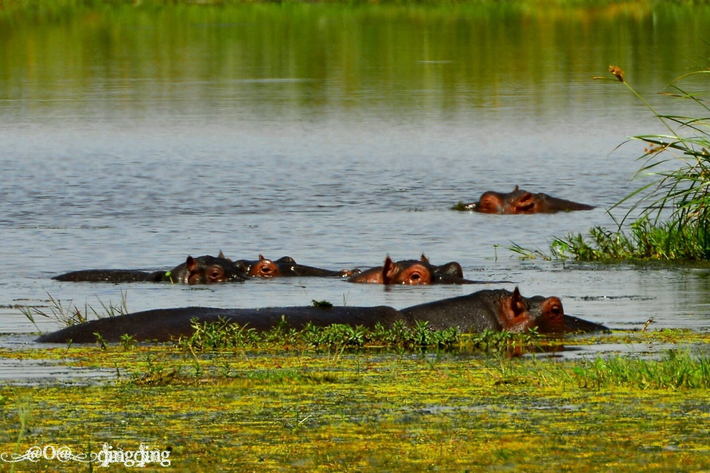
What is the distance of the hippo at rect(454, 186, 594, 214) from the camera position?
1466cm

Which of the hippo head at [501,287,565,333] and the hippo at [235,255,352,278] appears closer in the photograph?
the hippo head at [501,287,565,333]

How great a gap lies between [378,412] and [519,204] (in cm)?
909

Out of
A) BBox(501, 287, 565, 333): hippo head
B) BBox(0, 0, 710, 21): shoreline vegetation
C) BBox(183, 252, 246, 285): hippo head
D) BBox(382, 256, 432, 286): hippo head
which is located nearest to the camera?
BBox(501, 287, 565, 333): hippo head

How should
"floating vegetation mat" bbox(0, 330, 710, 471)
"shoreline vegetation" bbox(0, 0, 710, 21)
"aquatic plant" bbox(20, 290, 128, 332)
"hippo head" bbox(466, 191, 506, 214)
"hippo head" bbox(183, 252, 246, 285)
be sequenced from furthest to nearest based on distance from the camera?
"shoreline vegetation" bbox(0, 0, 710, 21) → "hippo head" bbox(466, 191, 506, 214) → "hippo head" bbox(183, 252, 246, 285) → "aquatic plant" bbox(20, 290, 128, 332) → "floating vegetation mat" bbox(0, 330, 710, 471)

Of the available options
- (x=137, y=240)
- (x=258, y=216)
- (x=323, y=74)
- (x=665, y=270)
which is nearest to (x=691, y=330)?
(x=665, y=270)

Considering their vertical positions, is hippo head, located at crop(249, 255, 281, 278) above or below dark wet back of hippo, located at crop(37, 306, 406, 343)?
below

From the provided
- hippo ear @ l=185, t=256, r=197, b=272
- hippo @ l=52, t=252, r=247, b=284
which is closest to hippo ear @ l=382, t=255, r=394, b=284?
hippo @ l=52, t=252, r=247, b=284

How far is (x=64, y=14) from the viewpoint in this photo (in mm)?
50562

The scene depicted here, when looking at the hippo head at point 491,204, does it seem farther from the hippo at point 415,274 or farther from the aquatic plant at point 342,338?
the aquatic plant at point 342,338

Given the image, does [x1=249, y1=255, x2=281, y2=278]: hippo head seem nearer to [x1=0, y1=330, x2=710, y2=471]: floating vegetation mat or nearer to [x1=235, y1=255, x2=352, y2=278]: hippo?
[x1=235, y1=255, x2=352, y2=278]: hippo

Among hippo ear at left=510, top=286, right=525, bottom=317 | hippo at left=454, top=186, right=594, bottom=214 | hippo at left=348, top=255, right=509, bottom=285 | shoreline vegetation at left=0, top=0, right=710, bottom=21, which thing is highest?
shoreline vegetation at left=0, top=0, right=710, bottom=21

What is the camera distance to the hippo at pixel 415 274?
10.1 m

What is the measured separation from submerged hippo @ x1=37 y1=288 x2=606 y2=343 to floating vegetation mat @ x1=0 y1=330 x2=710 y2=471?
57 centimetres

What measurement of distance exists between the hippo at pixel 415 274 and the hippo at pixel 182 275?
97cm
